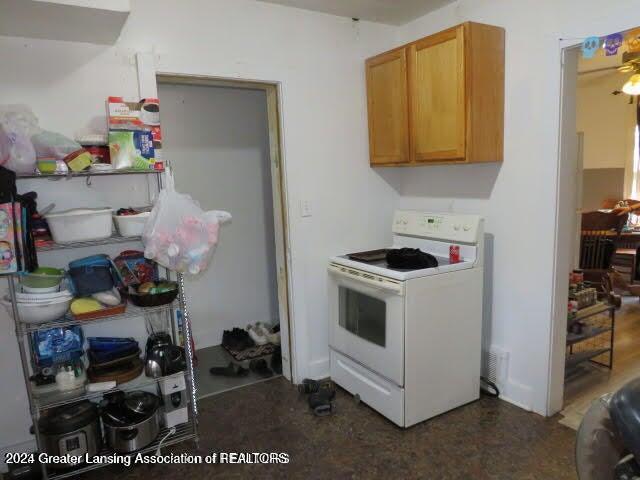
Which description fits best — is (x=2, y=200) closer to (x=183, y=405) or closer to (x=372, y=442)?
(x=183, y=405)

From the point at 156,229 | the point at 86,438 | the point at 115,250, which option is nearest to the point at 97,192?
the point at 115,250

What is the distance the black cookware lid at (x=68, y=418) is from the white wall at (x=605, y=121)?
6.11 metres

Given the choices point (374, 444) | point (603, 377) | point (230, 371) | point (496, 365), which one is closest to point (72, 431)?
point (230, 371)

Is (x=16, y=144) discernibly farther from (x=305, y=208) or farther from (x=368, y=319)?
(x=368, y=319)

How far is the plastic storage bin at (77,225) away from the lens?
194 centimetres

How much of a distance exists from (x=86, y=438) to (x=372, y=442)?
1430 mm

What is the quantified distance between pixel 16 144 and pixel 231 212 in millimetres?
2069

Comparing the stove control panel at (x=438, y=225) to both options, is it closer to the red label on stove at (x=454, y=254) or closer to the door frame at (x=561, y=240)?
the red label on stove at (x=454, y=254)

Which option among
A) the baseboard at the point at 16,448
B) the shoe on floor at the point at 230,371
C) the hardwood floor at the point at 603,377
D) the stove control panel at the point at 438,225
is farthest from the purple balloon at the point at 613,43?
the baseboard at the point at 16,448

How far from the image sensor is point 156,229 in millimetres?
2053

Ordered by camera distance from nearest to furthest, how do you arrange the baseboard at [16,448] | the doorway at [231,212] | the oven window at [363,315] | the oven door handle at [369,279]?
1. the baseboard at [16,448]
2. the oven door handle at [369,279]
3. the oven window at [363,315]
4. the doorway at [231,212]

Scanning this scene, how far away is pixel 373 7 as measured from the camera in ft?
8.95

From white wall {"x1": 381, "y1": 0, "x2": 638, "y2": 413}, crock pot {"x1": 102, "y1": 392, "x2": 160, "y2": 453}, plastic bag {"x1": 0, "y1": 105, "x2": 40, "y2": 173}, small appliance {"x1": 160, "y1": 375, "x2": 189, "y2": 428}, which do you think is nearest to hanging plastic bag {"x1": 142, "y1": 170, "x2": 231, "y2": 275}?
plastic bag {"x1": 0, "y1": 105, "x2": 40, "y2": 173}

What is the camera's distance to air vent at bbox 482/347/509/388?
2.66 m
